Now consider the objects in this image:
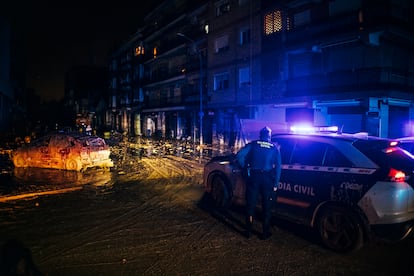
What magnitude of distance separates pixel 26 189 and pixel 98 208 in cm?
347

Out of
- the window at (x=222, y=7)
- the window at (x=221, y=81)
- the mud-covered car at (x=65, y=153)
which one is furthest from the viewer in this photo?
the window at (x=221, y=81)

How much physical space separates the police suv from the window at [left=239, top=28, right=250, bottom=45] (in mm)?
23102

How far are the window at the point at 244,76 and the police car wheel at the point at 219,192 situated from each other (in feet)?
68.5

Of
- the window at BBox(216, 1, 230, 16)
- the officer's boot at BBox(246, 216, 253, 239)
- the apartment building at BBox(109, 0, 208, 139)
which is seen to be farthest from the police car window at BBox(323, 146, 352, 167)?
the window at BBox(216, 1, 230, 16)

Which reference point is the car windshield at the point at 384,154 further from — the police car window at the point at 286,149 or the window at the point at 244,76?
the window at the point at 244,76

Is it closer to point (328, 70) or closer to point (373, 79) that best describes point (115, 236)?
point (373, 79)

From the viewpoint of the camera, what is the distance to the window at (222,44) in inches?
1200

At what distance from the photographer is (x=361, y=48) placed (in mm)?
19594

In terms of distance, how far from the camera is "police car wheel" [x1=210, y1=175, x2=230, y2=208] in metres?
7.33

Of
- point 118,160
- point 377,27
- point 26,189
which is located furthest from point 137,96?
point 26,189

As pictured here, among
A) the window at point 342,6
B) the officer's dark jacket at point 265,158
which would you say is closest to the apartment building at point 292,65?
the window at point 342,6

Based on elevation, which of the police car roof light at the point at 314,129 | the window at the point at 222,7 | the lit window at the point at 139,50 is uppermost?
the lit window at the point at 139,50

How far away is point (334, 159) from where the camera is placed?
5.34 m

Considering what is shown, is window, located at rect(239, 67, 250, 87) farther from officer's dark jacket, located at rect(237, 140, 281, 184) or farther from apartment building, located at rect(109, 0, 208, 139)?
officer's dark jacket, located at rect(237, 140, 281, 184)
